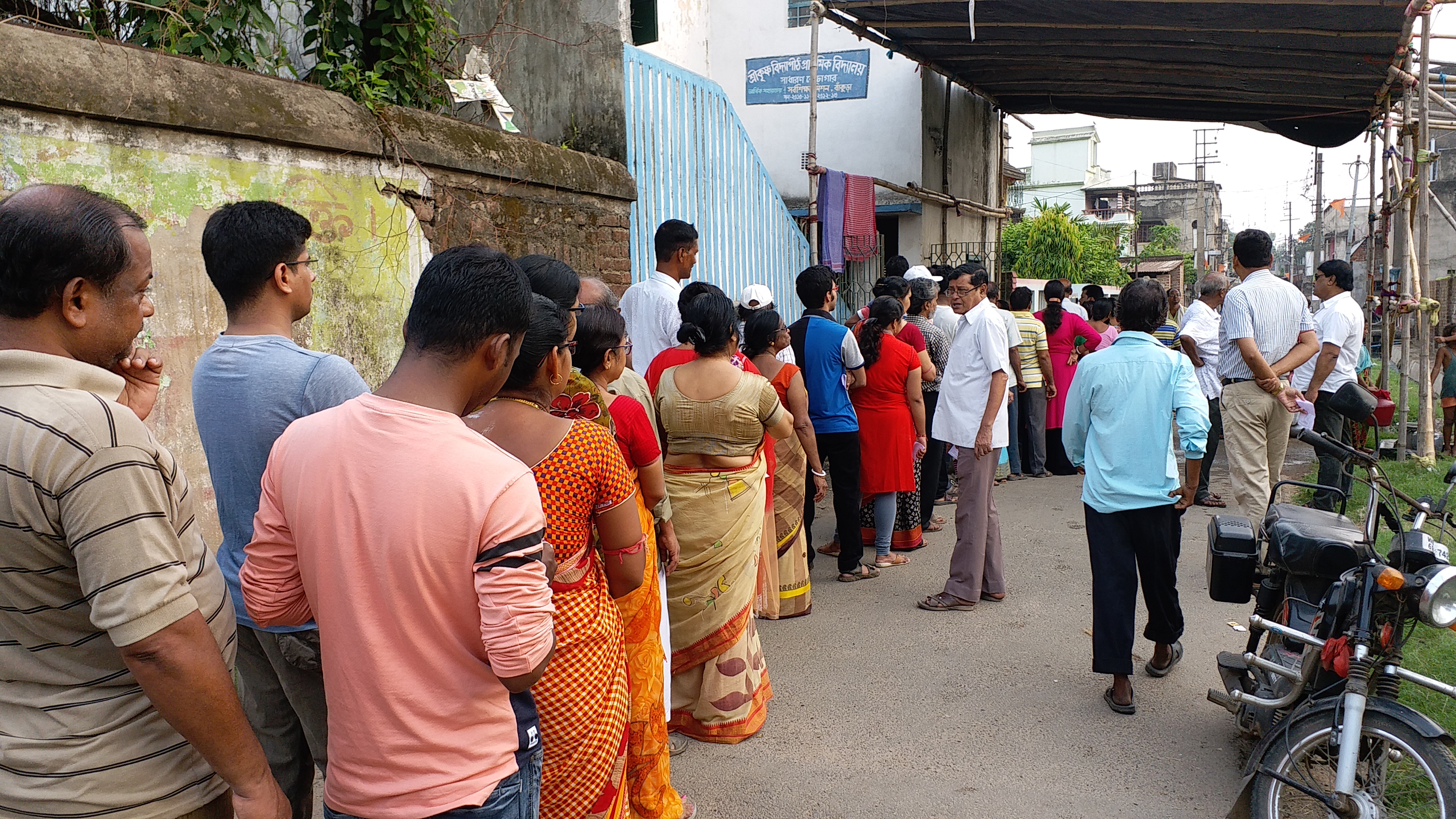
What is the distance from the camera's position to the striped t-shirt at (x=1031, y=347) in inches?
331

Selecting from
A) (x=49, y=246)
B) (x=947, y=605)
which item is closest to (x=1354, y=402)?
(x=947, y=605)

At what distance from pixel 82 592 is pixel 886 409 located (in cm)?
494

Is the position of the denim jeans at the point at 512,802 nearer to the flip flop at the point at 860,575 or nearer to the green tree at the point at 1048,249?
the flip flop at the point at 860,575

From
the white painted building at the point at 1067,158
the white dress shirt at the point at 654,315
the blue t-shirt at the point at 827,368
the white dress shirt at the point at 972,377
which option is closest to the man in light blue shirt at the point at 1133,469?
the white dress shirt at the point at 972,377

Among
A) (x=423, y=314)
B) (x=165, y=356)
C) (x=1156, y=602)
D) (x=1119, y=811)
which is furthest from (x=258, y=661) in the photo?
(x=1156, y=602)

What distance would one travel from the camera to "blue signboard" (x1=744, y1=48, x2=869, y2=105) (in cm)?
965

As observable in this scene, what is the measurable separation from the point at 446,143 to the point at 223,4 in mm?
1069

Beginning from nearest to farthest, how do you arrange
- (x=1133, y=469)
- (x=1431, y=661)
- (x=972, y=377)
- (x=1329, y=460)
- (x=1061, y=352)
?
(x=1133, y=469) → (x=1431, y=661) → (x=972, y=377) → (x=1329, y=460) → (x=1061, y=352)

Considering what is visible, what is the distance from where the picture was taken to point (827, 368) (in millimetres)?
5562

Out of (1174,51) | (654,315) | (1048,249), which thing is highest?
(1174,51)

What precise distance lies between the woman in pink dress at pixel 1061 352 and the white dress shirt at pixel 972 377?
3645 mm

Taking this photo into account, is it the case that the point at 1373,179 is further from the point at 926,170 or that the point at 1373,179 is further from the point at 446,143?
the point at 446,143

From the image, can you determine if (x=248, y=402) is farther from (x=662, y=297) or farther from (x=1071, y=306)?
(x=1071, y=306)

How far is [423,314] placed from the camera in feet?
5.34
